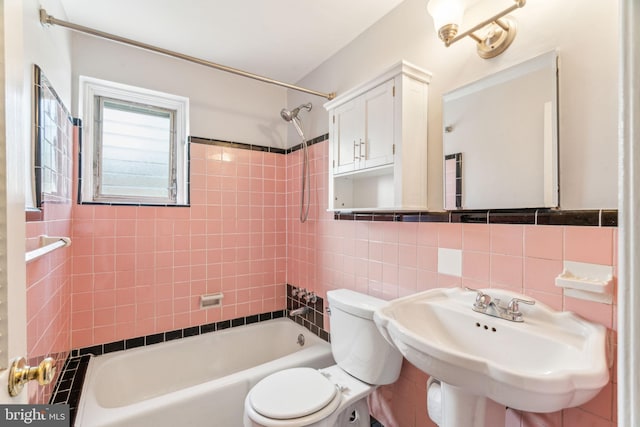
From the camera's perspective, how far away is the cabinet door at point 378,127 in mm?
1446

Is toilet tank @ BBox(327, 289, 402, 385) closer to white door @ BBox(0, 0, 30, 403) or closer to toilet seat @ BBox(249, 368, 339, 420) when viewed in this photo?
toilet seat @ BBox(249, 368, 339, 420)

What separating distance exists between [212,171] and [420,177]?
1.56 metres

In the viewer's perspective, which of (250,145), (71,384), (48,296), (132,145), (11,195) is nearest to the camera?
(11,195)

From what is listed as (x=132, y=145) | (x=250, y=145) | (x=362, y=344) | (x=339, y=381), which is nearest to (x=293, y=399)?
(x=339, y=381)

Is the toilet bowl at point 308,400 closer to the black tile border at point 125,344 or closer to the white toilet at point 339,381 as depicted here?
the white toilet at point 339,381

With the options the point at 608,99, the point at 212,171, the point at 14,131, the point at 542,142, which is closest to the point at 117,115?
the point at 212,171

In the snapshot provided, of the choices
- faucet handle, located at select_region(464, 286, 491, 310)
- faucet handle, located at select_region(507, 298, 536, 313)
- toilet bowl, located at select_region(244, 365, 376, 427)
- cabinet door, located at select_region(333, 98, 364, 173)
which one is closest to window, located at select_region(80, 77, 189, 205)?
cabinet door, located at select_region(333, 98, 364, 173)

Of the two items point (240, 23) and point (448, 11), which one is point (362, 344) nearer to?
point (448, 11)

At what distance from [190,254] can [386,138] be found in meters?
1.62

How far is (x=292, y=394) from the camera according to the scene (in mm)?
1354

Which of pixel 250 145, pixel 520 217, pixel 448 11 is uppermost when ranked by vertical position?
pixel 448 11

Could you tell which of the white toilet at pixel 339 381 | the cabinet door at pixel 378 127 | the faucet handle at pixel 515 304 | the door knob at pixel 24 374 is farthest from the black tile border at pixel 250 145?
the door knob at pixel 24 374

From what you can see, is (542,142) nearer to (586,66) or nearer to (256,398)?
(586,66)

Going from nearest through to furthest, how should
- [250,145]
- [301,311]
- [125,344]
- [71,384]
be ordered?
[71,384]
[125,344]
[301,311]
[250,145]
